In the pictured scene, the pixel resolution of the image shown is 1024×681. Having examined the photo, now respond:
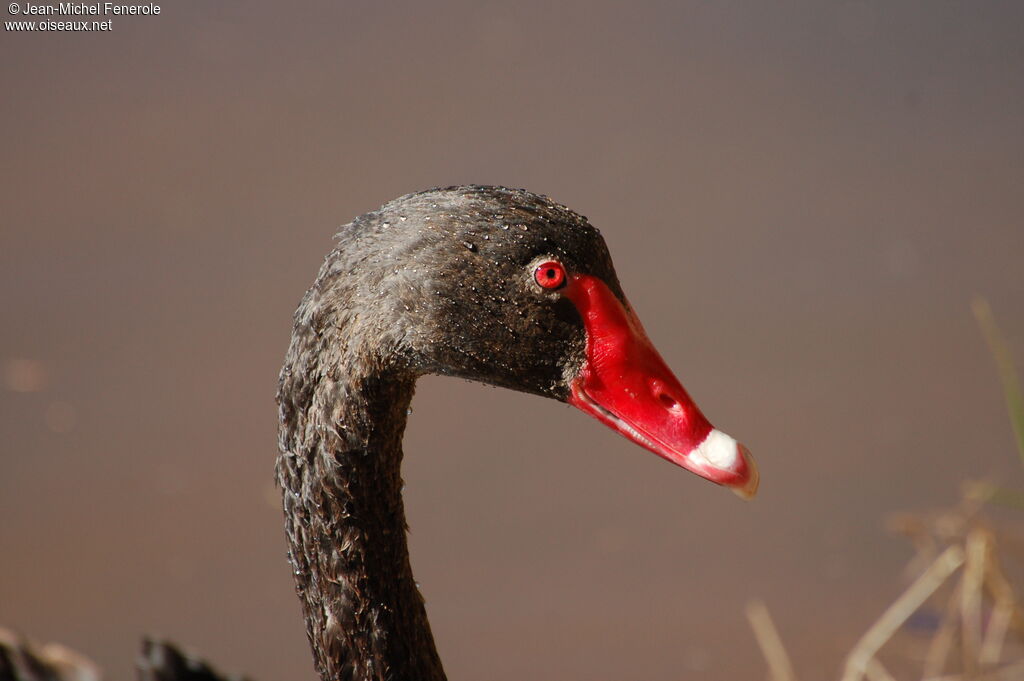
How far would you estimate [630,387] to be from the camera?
1.04m

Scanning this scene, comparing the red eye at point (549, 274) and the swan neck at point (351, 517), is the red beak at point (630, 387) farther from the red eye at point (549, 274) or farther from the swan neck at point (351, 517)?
the swan neck at point (351, 517)

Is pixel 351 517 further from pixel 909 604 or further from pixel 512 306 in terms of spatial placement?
pixel 909 604

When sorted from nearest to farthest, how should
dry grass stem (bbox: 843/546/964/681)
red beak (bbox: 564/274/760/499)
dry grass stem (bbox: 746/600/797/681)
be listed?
red beak (bbox: 564/274/760/499) < dry grass stem (bbox: 843/546/964/681) < dry grass stem (bbox: 746/600/797/681)

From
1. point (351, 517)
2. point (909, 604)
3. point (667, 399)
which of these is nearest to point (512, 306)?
point (667, 399)

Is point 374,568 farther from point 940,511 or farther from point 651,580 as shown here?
point 940,511

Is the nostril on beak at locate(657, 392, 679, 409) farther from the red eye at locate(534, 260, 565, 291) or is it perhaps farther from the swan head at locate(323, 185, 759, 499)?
the red eye at locate(534, 260, 565, 291)

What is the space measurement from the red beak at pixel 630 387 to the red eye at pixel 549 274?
0.01 meters

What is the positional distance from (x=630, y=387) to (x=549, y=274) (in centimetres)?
14

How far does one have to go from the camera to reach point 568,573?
2.46 meters

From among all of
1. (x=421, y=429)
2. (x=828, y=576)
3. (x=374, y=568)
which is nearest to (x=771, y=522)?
(x=828, y=576)

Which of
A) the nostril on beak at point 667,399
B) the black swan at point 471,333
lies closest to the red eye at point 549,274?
the black swan at point 471,333

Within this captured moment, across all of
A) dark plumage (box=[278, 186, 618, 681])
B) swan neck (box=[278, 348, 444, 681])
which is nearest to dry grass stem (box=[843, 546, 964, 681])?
swan neck (box=[278, 348, 444, 681])

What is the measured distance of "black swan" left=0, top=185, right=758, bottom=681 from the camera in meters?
1.03

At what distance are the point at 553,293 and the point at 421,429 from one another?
5.59 ft
